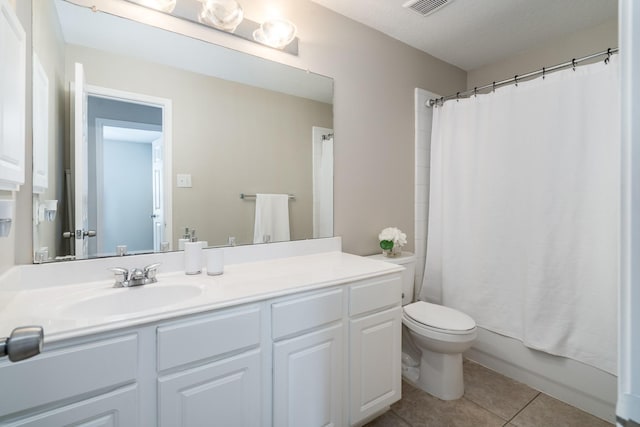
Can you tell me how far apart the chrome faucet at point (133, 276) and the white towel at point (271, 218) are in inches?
22.1

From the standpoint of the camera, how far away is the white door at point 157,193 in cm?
144

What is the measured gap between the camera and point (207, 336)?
3.35 ft

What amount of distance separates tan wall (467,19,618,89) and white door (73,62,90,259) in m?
3.02

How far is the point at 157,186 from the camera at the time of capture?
1.46m

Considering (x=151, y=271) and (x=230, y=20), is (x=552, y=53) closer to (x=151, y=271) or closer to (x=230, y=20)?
(x=230, y=20)

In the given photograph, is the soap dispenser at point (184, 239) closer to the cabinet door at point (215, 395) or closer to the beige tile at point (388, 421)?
the cabinet door at point (215, 395)

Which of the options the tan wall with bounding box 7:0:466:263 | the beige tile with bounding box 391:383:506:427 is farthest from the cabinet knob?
the beige tile with bounding box 391:383:506:427

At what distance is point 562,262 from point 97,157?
254 centimetres

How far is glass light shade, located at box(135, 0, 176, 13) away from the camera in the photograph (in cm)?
141

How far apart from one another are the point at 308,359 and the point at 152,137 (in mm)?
1243

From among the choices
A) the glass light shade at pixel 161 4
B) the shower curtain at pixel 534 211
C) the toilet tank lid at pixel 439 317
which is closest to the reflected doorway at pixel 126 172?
the glass light shade at pixel 161 4

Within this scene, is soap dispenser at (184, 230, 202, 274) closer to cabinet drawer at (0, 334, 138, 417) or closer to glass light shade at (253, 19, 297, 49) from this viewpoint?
cabinet drawer at (0, 334, 138, 417)

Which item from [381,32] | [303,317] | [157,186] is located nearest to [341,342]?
[303,317]

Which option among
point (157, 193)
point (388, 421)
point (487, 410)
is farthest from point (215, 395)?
point (487, 410)
